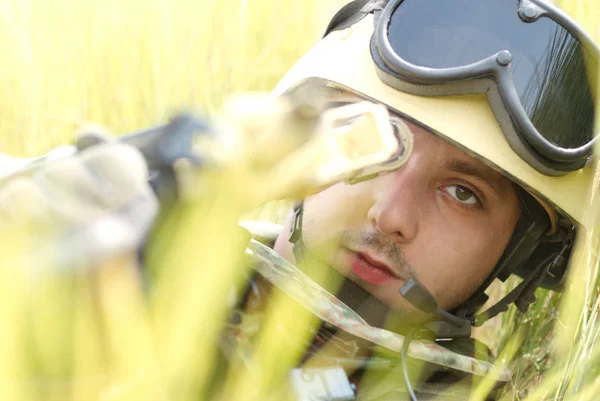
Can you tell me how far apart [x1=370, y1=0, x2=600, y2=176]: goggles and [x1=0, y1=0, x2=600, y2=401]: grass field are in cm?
25

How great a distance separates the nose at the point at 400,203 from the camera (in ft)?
5.40

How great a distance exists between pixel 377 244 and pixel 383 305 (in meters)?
0.17

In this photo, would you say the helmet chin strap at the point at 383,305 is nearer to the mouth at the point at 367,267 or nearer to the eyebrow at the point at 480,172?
the mouth at the point at 367,267

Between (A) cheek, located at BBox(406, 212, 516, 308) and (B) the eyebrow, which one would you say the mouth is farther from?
(B) the eyebrow

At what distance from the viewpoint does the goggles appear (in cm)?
167

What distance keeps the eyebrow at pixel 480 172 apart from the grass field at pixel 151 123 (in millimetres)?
243

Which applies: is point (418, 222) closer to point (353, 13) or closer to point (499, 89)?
point (499, 89)

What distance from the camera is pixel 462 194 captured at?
71.0 inches

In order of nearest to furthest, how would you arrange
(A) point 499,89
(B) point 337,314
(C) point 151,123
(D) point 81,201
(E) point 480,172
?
(D) point 81,201 < (B) point 337,314 < (A) point 499,89 < (E) point 480,172 < (C) point 151,123

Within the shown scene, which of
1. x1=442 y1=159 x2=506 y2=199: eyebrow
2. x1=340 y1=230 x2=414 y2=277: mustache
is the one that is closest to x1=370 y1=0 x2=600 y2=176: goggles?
x1=442 y1=159 x2=506 y2=199: eyebrow

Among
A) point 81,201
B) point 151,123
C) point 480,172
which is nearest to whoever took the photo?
point 81,201

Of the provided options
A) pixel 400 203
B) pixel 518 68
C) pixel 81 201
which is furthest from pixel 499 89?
pixel 81 201

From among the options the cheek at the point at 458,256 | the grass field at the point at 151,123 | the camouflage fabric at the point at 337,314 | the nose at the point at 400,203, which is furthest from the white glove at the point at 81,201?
the cheek at the point at 458,256

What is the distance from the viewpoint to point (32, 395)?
78cm
